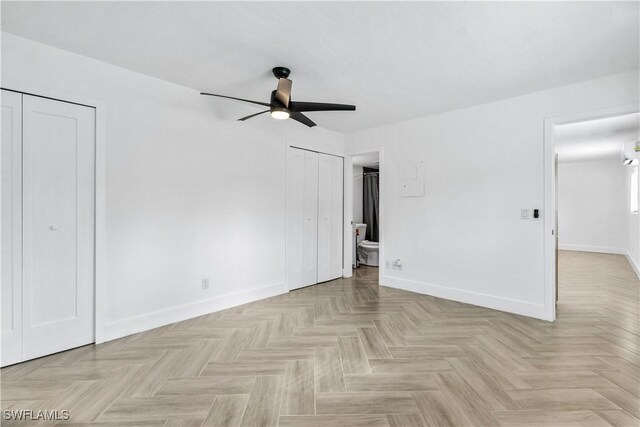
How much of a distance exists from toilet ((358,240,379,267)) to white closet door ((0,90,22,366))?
502 cm

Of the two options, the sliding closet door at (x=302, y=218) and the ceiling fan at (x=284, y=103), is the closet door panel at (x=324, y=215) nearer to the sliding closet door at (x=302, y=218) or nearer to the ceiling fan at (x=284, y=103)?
the sliding closet door at (x=302, y=218)

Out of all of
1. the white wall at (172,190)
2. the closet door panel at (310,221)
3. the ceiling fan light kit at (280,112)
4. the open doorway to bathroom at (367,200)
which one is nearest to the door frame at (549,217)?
the ceiling fan light kit at (280,112)

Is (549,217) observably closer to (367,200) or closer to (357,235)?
(357,235)

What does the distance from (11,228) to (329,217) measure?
358 centimetres

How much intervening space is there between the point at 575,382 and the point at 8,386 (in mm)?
3791

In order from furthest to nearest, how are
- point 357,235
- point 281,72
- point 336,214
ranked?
point 357,235
point 336,214
point 281,72

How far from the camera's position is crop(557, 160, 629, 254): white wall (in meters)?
7.49

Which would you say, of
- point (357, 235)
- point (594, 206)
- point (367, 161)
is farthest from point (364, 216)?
point (594, 206)

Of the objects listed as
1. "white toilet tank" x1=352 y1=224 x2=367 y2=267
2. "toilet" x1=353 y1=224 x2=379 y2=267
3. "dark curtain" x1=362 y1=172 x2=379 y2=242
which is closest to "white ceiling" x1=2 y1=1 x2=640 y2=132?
"white toilet tank" x1=352 y1=224 x2=367 y2=267

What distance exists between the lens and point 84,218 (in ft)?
8.41

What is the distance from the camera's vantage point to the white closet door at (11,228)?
2.21 m

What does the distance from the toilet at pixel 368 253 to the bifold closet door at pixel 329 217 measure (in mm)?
1213

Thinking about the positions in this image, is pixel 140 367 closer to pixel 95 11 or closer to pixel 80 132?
pixel 80 132

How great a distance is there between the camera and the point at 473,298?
146 inches
